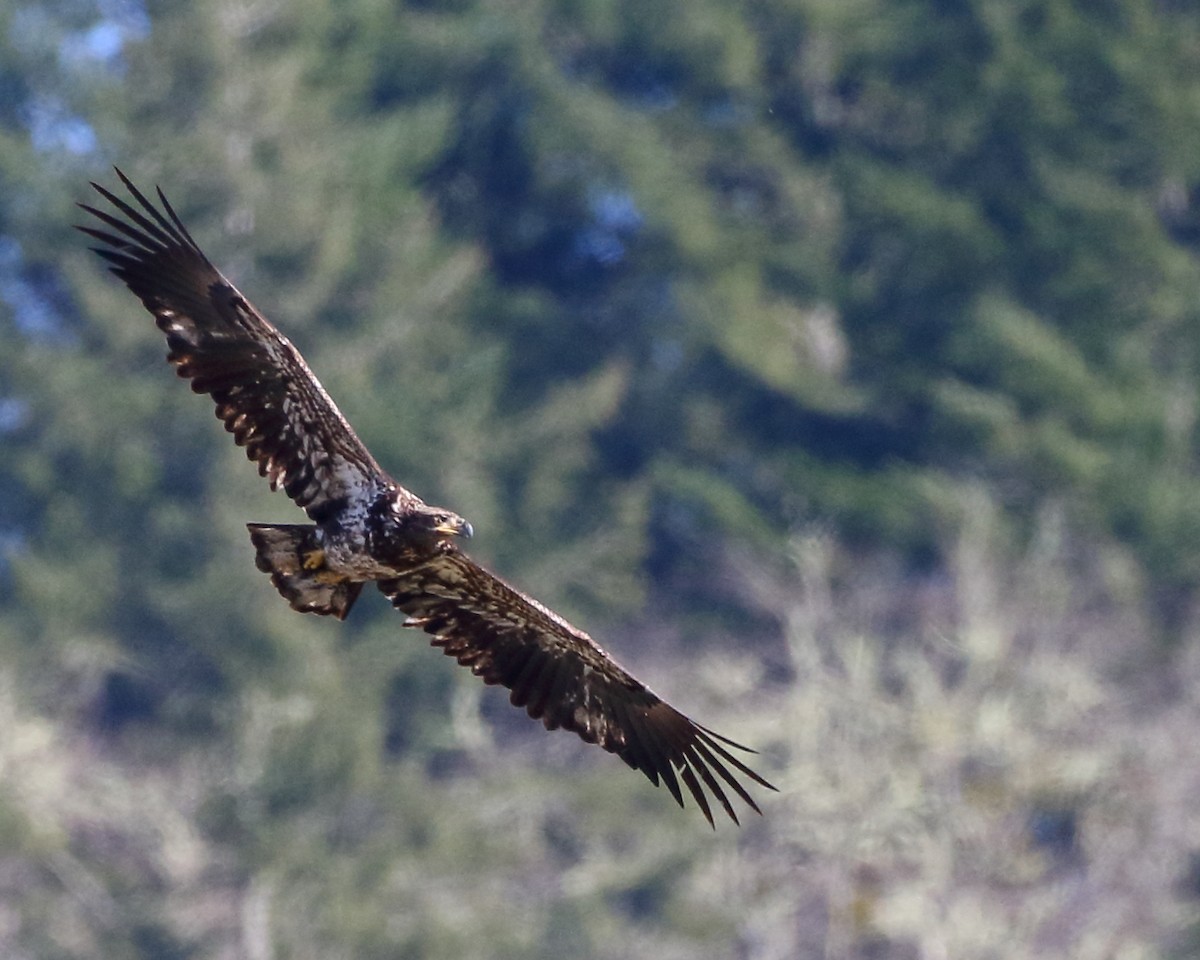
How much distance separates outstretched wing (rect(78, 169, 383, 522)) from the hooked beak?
12.4 inches

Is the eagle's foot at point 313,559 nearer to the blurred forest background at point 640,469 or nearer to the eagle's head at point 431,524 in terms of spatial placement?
the eagle's head at point 431,524

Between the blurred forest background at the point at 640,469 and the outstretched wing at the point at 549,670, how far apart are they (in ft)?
47.1

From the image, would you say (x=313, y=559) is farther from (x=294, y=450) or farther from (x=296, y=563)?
(x=294, y=450)

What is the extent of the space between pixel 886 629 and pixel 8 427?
9.80m

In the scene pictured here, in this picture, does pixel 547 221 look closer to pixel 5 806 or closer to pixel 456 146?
pixel 456 146

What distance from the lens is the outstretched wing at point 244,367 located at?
371 inches

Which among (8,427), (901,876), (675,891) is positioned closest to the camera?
(901,876)

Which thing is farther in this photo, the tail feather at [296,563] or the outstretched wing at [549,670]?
the outstretched wing at [549,670]

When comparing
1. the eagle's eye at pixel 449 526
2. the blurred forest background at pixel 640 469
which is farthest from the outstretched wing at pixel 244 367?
the blurred forest background at pixel 640 469

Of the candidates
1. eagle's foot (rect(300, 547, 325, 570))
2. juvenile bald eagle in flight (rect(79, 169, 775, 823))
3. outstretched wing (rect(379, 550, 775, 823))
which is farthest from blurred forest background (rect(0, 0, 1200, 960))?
eagle's foot (rect(300, 547, 325, 570))

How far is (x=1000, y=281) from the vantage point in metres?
31.3

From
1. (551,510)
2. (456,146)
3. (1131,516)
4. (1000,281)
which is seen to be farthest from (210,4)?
(1131,516)

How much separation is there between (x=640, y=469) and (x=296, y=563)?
72.0 ft

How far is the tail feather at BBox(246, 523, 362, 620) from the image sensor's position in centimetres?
954
